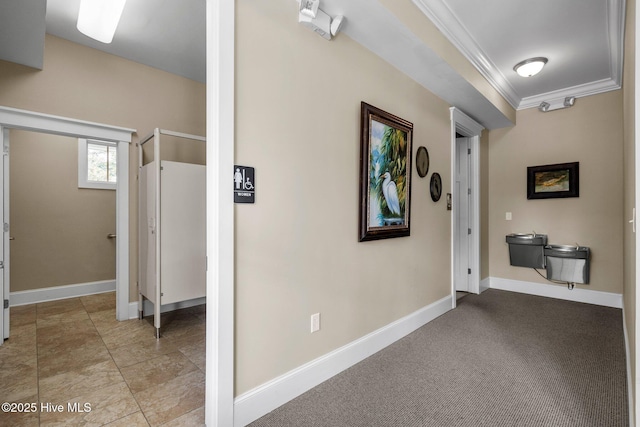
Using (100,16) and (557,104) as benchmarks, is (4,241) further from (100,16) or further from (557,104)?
(557,104)

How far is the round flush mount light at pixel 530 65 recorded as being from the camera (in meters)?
3.33

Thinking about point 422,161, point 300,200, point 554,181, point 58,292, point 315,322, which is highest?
point 422,161

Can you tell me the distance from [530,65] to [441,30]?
1.43 meters

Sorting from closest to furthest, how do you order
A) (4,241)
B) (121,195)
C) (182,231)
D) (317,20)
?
(317,20)
(4,241)
(182,231)
(121,195)

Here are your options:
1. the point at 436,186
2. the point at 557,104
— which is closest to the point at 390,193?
the point at 436,186

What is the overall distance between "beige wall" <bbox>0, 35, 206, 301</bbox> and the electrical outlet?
96.4 inches

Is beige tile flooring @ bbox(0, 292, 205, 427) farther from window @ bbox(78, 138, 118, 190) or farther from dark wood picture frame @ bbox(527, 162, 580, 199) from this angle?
dark wood picture frame @ bbox(527, 162, 580, 199)

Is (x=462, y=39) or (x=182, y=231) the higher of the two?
(x=462, y=39)

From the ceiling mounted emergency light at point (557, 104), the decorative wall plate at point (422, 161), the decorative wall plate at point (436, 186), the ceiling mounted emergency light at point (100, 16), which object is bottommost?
the decorative wall plate at point (436, 186)

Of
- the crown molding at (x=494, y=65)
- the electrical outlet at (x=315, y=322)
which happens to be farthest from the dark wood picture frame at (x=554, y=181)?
the electrical outlet at (x=315, y=322)

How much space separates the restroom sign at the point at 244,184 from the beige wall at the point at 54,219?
3930mm

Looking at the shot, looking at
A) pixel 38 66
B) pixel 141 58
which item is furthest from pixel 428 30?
pixel 38 66

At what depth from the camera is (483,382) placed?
7.08 ft

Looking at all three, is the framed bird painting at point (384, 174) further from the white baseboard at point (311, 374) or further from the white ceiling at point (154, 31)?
the white ceiling at point (154, 31)
